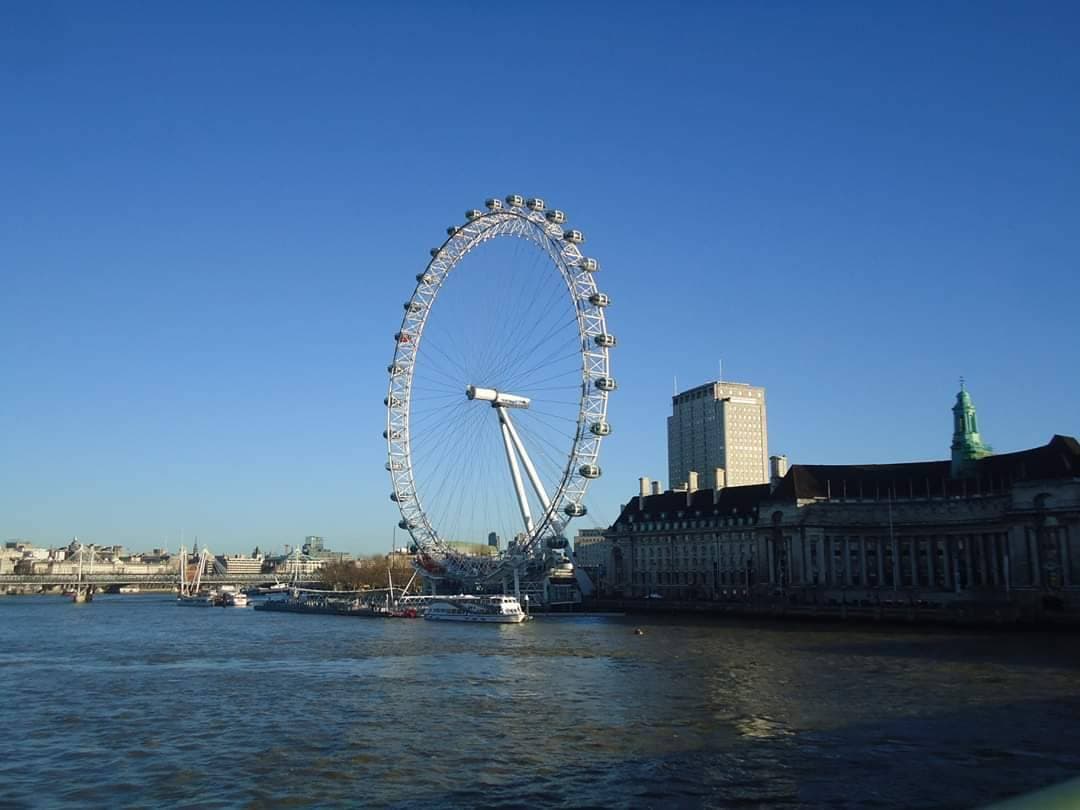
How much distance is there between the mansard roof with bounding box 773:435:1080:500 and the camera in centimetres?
9550

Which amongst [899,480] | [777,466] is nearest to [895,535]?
[899,480]

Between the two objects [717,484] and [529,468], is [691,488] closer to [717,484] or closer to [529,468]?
[717,484]

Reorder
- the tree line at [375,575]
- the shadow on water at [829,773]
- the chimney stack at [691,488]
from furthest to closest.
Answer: the tree line at [375,575] → the chimney stack at [691,488] → the shadow on water at [829,773]

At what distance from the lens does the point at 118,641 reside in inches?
2785

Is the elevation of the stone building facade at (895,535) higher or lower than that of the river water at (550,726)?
higher

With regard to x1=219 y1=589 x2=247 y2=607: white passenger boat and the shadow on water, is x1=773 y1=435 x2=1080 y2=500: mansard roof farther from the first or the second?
x1=219 y1=589 x2=247 y2=607: white passenger boat

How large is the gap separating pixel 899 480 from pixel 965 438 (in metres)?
7.78

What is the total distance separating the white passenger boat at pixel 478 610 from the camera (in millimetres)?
90688

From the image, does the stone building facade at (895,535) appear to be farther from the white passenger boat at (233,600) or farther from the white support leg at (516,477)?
the white passenger boat at (233,600)

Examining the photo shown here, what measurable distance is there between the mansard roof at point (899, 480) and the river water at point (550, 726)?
41.2 meters

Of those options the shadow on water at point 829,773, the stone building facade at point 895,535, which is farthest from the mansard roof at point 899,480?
the shadow on water at point 829,773

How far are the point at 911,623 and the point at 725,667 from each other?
37.4 m

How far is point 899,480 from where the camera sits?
10444cm

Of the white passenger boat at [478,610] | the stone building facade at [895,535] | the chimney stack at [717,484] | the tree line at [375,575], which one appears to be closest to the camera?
the stone building facade at [895,535]
